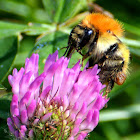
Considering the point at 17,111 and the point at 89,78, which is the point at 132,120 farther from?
the point at 17,111

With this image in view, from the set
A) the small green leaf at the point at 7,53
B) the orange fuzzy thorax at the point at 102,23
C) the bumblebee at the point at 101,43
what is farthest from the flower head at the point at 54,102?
the small green leaf at the point at 7,53

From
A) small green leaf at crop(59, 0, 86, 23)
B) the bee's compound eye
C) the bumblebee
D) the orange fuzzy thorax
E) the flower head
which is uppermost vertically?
small green leaf at crop(59, 0, 86, 23)

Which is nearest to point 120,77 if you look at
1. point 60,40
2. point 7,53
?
point 60,40

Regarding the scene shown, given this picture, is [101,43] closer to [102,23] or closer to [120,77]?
[102,23]

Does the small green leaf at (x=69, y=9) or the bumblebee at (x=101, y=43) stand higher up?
the small green leaf at (x=69, y=9)

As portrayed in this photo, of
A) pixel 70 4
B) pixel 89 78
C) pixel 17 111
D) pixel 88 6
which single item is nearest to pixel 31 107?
pixel 17 111

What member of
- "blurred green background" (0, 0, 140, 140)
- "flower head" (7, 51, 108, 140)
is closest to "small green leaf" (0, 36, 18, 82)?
"blurred green background" (0, 0, 140, 140)

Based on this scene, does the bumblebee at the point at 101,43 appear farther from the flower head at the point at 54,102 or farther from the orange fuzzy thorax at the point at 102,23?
the flower head at the point at 54,102

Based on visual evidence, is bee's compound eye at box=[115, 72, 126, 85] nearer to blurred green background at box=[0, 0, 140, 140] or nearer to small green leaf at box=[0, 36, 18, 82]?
blurred green background at box=[0, 0, 140, 140]
